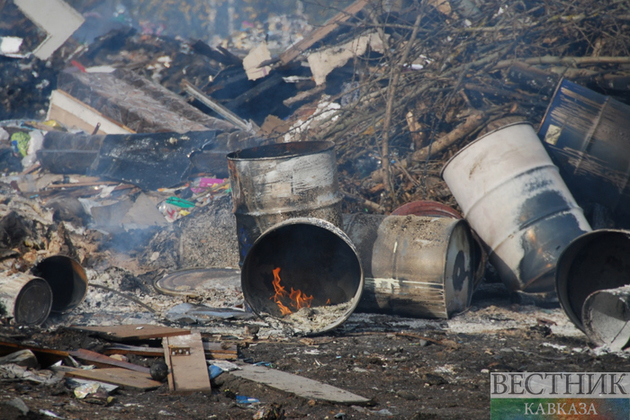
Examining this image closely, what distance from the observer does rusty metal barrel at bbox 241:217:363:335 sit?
385 centimetres

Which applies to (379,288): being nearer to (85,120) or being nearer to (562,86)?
(562,86)

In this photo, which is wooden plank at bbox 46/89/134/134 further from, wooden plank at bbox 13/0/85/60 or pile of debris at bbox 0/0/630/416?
wooden plank at bbox 13/0/85/60

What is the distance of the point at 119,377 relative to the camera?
2.72m

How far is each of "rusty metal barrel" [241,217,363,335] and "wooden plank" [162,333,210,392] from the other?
719 mm

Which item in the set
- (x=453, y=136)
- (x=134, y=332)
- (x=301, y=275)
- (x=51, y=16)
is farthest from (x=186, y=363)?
(x=51, y=16)

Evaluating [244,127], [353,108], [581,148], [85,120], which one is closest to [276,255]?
[353,108]

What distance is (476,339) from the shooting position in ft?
11.5

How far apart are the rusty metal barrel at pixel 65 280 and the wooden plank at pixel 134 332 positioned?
0.82m

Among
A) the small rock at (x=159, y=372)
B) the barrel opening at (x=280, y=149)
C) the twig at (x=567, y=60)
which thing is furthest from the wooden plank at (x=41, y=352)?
the twig at (x=567, y=60)

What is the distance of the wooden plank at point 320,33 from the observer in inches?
303

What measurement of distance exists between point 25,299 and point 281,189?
80.4 inches

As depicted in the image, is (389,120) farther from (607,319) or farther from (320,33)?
(320,33)

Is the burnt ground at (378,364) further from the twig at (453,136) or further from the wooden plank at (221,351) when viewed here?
the twig at (453,136)

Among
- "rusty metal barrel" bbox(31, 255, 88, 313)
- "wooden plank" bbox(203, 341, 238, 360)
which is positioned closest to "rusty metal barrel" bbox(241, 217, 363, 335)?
"wooden plank" bbox(203, 341, 238, 360)
